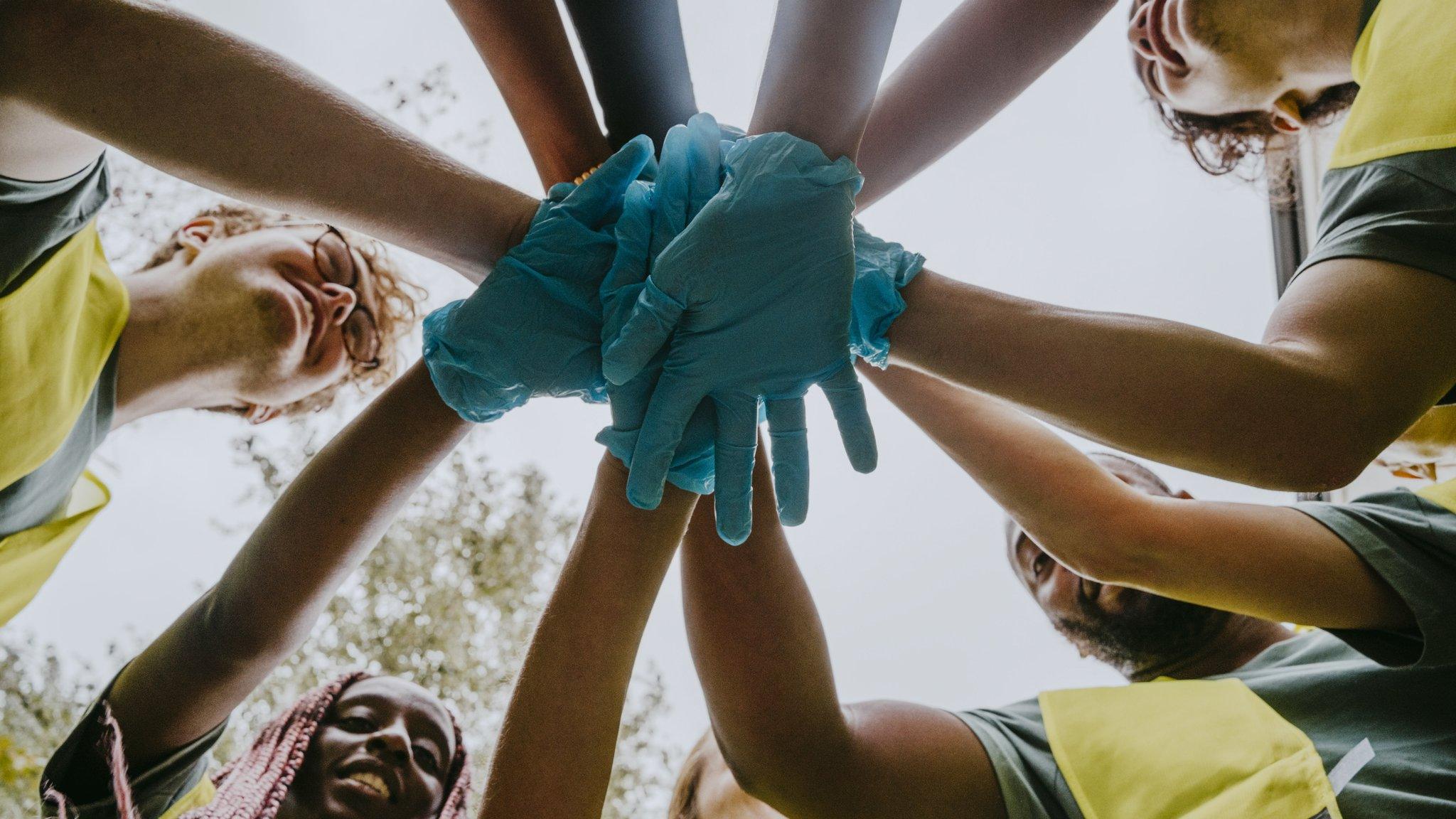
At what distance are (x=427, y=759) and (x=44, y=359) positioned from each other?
0.91 meters

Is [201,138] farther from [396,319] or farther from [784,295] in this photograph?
[396,319]

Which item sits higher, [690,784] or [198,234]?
[198,234]

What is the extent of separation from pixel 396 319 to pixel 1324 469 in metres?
1.83

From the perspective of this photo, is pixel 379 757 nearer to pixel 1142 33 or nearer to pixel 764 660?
pixel 764 660

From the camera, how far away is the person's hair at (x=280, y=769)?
1.40 m

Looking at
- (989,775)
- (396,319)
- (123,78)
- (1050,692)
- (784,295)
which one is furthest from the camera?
(396,319)

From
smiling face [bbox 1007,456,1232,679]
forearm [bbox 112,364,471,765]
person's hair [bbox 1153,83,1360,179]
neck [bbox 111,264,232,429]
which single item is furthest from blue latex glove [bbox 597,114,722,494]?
person's hair [bbox 1153,83,1360,179]

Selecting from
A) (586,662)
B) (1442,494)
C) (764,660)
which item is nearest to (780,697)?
(764,660)

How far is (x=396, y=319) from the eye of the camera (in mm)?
2047

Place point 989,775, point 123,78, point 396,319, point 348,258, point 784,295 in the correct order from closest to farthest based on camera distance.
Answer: point 123,78 < point 784,295 < point 989,775 < point 348,258 < point 396,319

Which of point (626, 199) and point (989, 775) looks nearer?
point (626, 199)

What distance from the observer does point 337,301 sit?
5.96ft

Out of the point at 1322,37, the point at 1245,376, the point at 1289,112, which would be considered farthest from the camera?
the point at 1289,112

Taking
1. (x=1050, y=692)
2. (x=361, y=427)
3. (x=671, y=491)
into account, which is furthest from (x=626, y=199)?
(x=1050, y=692)
